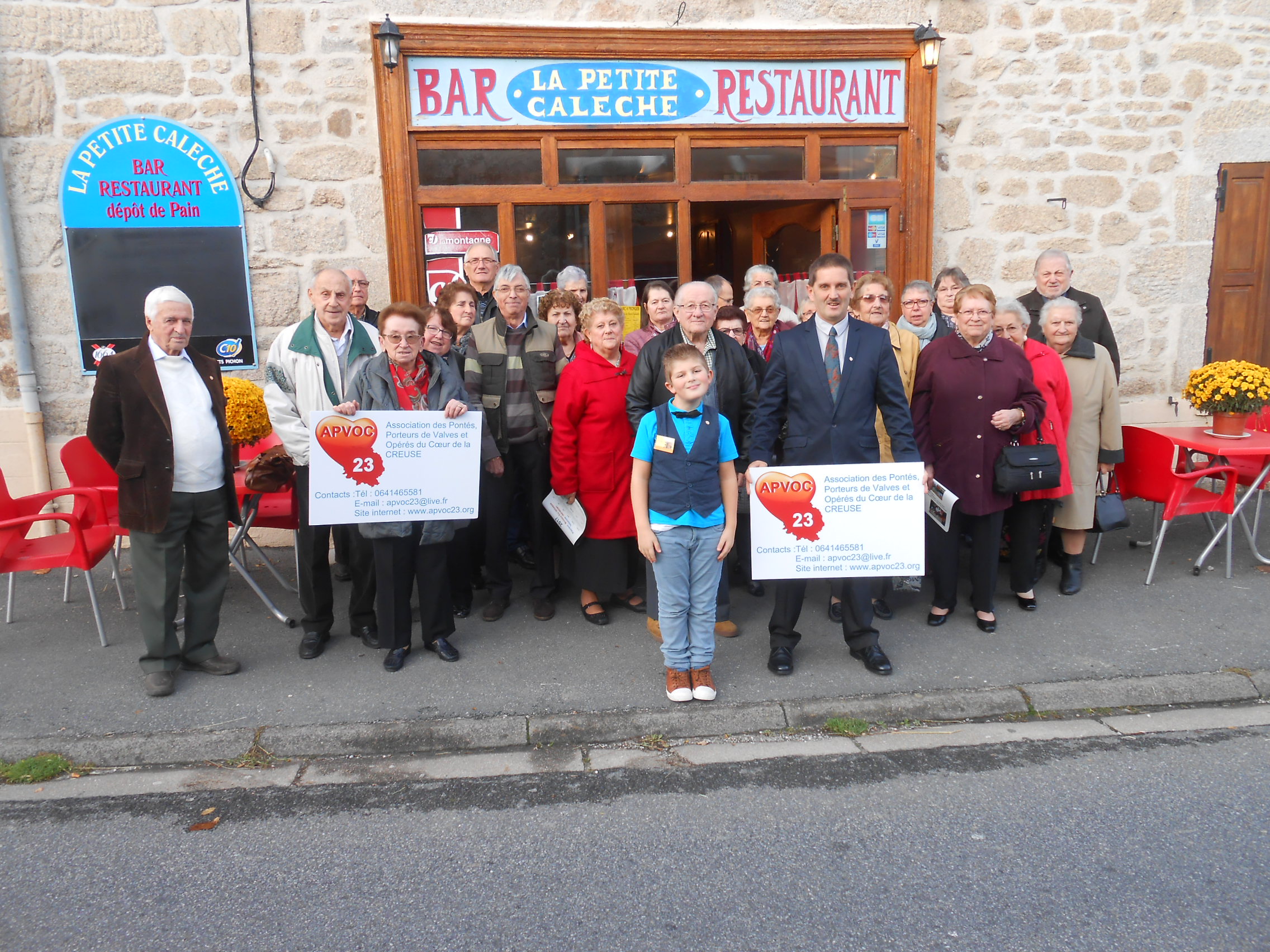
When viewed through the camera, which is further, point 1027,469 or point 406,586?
point 1027,469

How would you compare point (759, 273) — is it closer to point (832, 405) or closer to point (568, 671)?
point (832, 405)

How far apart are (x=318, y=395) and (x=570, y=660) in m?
1.89

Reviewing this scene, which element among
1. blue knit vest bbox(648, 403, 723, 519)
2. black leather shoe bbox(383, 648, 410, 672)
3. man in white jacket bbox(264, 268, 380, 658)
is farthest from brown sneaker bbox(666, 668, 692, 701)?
man in white jacket bbox(264, 268, 380, 658)

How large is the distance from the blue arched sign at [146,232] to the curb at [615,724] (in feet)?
10.9

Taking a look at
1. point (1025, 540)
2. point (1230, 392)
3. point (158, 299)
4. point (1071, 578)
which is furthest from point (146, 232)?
point (1230, 392)

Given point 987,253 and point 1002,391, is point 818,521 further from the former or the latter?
point 987,253

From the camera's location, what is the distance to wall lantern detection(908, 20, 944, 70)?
6.82 meters

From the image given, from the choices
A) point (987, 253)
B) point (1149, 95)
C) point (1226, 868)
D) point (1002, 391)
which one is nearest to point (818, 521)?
point (1002, 391)

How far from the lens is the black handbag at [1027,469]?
4.66m

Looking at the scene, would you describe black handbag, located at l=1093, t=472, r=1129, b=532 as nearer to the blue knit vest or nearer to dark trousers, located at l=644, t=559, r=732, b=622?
dark trousers, located at l=644, t=559, r=732, b=622

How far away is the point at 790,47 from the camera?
270 inches

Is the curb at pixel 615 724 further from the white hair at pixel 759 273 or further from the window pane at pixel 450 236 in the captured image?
the window pane at pixel 450 236

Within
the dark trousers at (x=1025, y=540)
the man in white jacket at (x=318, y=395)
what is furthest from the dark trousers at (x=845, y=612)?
the man in white jacket at (x=318, y=395)

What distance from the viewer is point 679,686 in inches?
162
